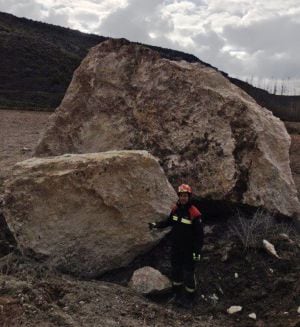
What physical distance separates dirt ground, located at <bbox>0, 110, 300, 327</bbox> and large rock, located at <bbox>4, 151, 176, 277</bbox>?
0.81ft

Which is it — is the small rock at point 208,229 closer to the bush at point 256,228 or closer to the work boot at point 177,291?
the bush at point 256,228

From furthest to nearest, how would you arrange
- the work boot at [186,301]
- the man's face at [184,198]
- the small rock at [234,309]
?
1. the man's face at [184,198]
2. the work boot at [186,301]
3. the small rock at [234,309]

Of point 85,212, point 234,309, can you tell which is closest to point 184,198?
point 85,212

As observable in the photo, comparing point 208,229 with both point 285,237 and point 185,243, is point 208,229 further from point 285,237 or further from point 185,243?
point 185,243

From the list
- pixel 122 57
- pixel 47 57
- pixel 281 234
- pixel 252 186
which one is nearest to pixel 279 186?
pixel 252 186

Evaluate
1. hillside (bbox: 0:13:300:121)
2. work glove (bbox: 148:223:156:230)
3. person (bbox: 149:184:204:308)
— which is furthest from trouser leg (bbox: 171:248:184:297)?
hillside (bbox: 0:13:300:121)

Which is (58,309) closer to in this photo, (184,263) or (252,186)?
(184,263)

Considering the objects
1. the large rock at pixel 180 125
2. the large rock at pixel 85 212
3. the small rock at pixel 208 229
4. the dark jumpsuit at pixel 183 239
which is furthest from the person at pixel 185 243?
the large rock at pixel 180 125

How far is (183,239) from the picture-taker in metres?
6.39

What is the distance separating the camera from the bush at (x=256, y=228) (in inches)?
269

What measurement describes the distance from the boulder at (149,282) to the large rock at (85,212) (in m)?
0.45

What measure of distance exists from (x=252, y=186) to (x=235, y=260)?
1345 mm

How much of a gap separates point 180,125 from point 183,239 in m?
Result: 2.37

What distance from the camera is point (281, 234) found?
23.2 feet
